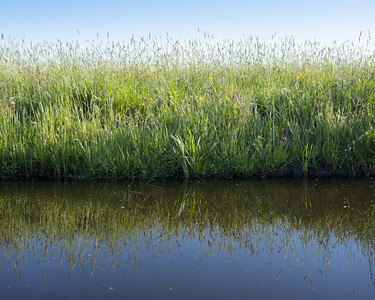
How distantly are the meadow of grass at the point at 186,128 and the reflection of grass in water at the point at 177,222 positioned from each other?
57 cm

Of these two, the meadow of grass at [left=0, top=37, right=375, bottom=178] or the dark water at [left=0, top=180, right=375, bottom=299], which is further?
the meadow of grass at [left=0, top=37, right=375, bottom=178]

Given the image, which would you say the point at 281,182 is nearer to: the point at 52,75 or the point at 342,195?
the point at 342,195

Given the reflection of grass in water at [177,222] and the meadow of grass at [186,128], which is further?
the meadow of grass at [186,128]

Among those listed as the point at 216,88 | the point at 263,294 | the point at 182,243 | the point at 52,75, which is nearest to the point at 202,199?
the point at 182,243

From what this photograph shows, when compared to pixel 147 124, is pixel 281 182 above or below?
below

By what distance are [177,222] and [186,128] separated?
205 cm

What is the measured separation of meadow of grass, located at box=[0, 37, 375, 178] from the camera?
537 centimetres

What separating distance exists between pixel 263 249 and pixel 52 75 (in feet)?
18.9

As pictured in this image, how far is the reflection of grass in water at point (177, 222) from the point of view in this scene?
10.6 ft

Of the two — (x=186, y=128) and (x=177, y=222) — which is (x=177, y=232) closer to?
(x=177, y=222)

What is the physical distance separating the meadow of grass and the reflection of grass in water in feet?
1.88

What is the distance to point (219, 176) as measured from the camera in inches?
211

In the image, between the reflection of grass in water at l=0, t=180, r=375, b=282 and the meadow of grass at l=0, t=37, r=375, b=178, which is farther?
the meadow of grass at l=0, t=37, r=375, b=178

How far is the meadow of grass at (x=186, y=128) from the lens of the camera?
17.6 feet
